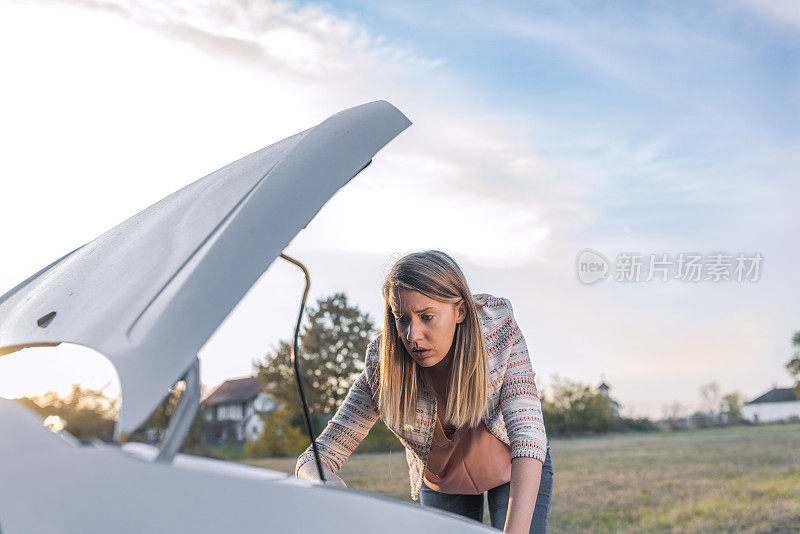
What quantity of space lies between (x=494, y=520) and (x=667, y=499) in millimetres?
7089

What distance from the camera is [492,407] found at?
2.33 m

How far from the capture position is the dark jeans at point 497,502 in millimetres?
2494

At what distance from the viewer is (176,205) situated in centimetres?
160

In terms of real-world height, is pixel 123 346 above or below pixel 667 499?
above

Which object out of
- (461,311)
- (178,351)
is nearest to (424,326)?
(461,311)

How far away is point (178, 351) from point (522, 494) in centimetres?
114

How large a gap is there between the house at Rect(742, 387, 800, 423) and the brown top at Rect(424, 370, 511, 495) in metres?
19.9

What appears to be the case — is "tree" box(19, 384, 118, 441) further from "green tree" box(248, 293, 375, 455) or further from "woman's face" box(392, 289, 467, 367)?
"green tree" box(248, 293, 375, 455)

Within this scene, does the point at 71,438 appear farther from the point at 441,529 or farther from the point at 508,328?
the point at 508,328

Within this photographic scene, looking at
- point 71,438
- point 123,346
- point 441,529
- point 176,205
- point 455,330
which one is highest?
point 176,205

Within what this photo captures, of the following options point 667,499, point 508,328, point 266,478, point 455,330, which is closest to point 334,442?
point 455,330

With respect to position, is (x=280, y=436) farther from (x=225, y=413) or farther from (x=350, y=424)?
(x=350, y=424)

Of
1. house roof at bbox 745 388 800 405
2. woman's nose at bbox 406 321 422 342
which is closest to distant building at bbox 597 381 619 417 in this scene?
house roof at bbox 745 388 800 405

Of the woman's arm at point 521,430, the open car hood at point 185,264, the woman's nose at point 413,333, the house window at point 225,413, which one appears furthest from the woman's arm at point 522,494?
the house window at point 225,413
